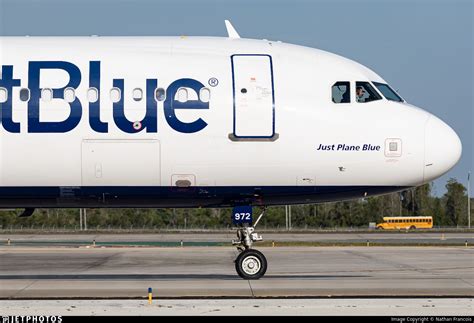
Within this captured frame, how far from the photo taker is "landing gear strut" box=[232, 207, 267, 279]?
2445 centimetres

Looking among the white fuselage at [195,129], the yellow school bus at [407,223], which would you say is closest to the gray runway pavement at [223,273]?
the white fuselage at [195,129]

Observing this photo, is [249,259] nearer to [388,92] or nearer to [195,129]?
[195,129]

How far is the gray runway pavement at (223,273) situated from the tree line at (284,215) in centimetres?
4270

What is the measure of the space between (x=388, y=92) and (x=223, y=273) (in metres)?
8.37

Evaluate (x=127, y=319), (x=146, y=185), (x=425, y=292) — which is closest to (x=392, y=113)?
(x=425, y=292)

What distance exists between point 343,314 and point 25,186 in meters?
9.76

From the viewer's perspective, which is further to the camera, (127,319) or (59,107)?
(59,107)

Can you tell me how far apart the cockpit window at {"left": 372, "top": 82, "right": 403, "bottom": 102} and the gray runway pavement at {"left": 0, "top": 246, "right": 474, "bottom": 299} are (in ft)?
16.3

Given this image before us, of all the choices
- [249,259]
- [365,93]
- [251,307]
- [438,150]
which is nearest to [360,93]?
[365,93]

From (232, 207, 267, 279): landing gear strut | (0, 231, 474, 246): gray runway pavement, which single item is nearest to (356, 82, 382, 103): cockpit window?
(232, 207, 267, 279): landing gear strut

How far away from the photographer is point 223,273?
95.9ft

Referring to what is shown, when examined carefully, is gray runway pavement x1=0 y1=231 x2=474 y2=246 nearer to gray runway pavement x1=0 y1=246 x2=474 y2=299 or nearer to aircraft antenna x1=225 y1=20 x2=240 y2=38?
gray runway pavement x1=0 y1=246 x2=474 y2=299

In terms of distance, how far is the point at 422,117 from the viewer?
2403 centimetres

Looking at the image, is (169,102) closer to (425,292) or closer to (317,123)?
(317,123)
